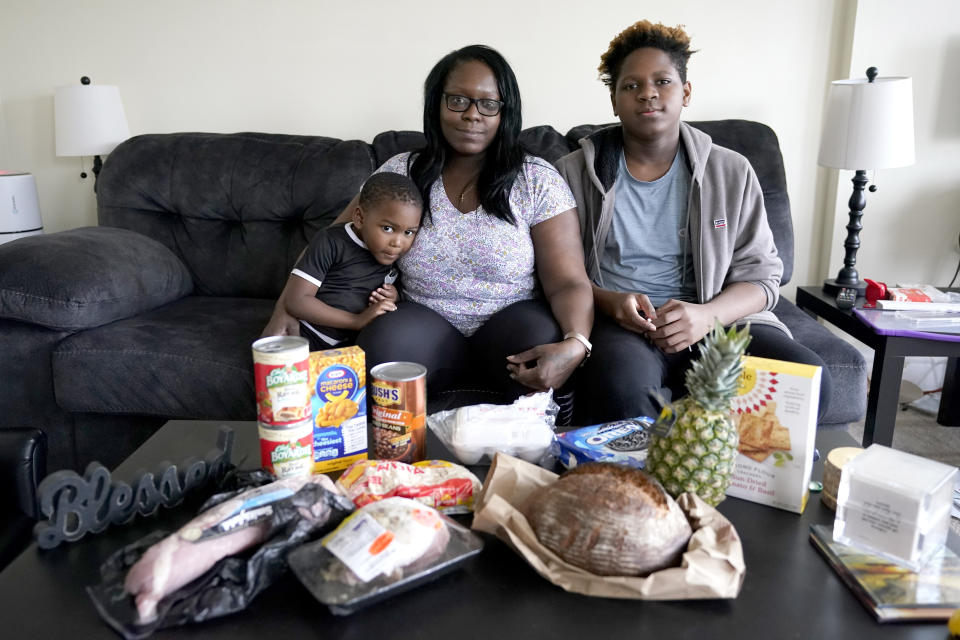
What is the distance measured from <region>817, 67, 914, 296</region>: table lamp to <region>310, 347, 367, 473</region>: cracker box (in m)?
1.57

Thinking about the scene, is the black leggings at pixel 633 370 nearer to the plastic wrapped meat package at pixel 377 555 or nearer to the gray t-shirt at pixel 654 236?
the gray t-shirt at pixel 654 236

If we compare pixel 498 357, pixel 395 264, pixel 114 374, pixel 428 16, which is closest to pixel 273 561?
pixel 498 357

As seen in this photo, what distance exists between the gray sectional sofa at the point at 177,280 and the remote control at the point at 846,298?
138 millimetres

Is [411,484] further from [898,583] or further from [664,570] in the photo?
[898,583]

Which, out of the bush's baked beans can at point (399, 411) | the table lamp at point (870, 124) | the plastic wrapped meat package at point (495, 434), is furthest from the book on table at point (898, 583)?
the table lamp at point (870, 124)

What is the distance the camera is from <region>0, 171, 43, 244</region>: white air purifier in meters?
2.33

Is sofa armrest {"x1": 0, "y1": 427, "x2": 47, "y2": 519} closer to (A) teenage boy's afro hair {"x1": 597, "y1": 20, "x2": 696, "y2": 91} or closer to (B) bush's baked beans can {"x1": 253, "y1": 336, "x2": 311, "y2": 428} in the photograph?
(B) bush's baked beans can {"x1": 253, "y1": 336, "x2": 311, "y2": 428}

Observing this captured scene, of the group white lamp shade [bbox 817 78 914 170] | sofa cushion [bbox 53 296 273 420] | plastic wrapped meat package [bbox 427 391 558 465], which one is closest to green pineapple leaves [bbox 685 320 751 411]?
plastic wrapped meat package [bbox 427 391 558 465]

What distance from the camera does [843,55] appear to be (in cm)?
234

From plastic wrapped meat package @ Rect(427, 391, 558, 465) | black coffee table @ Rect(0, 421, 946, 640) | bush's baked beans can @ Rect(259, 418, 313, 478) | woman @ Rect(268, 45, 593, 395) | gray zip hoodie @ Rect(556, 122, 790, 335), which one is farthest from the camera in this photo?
gray zip hoodie @ Rect(556, 122, 790, 335)

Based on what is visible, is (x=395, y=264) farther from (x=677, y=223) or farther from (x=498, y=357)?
(x=677, y=223)

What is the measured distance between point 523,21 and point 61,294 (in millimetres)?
1618

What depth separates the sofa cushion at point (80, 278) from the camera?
1.74 meters

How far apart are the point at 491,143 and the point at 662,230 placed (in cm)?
46
